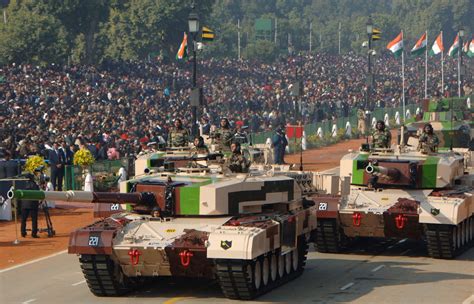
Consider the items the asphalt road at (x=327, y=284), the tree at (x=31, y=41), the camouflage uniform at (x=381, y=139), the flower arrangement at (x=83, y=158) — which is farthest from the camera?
the tree at (x=31, y=41)

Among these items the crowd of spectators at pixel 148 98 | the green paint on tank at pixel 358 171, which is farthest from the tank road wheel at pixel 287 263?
the crowd of spectators at pixel 148 98

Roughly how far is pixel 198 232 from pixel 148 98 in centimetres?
4092

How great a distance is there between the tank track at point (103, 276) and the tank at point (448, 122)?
23622 mm

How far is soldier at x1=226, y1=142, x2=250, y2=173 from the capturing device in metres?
26.2

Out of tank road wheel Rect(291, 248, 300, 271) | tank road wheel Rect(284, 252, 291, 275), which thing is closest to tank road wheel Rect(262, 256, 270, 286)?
tank road wheel Rect(284, 252, 291, 275)

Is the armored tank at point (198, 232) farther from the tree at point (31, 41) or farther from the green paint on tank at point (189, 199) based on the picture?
the tree at point (31, 41)

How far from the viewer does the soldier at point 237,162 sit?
26203 millimetres

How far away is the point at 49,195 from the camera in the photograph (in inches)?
888

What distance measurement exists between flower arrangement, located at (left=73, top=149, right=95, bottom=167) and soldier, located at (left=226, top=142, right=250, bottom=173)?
15.2 m

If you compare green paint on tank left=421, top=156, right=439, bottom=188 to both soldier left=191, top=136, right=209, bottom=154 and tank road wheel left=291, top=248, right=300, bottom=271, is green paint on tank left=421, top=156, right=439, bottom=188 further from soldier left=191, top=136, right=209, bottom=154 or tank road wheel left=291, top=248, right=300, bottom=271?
soldier left=191, top=136, right=209, bottom=154

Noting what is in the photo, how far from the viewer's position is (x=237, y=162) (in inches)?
1032

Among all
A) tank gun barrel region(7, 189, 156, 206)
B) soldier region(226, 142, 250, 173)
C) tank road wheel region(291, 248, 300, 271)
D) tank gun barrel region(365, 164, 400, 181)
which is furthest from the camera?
tank gun barrel region(365, 164, 400, 181)

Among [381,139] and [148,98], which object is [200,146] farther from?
[148,98]

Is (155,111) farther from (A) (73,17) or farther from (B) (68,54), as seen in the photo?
(A) (73,17)
